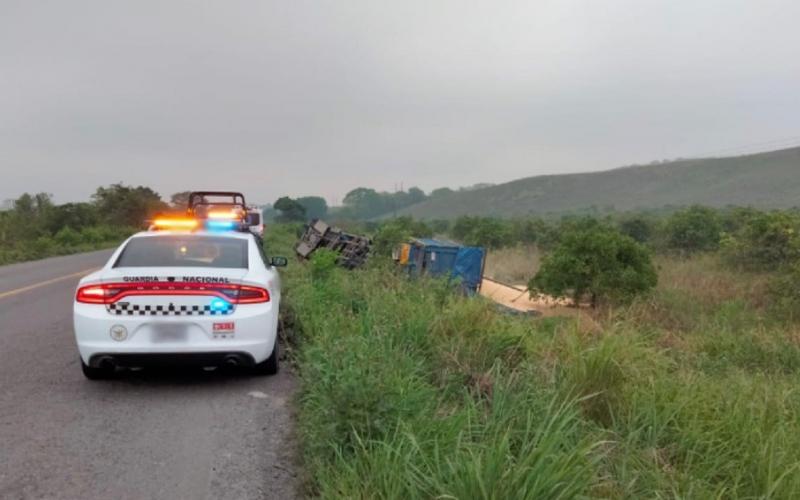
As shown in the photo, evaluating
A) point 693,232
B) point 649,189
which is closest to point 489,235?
point 693,232

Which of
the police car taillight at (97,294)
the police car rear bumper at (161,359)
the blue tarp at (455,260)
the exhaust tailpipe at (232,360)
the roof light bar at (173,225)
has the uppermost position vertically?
the roof light bar at (173,225)

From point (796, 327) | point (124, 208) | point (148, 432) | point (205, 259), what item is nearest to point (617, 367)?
point (148, 432)

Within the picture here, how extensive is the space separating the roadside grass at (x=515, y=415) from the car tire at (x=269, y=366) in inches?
11.5

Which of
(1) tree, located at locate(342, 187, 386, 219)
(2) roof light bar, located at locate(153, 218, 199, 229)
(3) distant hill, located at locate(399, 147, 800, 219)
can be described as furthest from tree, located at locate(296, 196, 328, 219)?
(2) roof light bar, located at locate(153, 218, 199, 229)

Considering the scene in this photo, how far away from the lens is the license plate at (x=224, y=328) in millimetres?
5477

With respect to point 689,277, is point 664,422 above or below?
above

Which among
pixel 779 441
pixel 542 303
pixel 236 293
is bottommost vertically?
pixel 542 303

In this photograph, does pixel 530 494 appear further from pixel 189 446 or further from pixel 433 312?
pixel 433 312

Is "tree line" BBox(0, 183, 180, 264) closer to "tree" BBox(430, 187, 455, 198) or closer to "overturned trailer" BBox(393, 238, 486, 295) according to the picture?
"overturned trailer" BBox(393, 238, 486, 295)

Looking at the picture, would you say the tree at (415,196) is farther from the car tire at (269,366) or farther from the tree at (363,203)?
the car tire at (269,366)

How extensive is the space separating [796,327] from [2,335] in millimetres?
13839

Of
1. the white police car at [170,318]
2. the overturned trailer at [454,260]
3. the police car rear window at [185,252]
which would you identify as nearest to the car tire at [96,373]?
the white police car at [170,318]

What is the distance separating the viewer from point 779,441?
3.99 metres

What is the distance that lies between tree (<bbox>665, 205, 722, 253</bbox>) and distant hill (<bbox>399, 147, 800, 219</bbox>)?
143 ft
